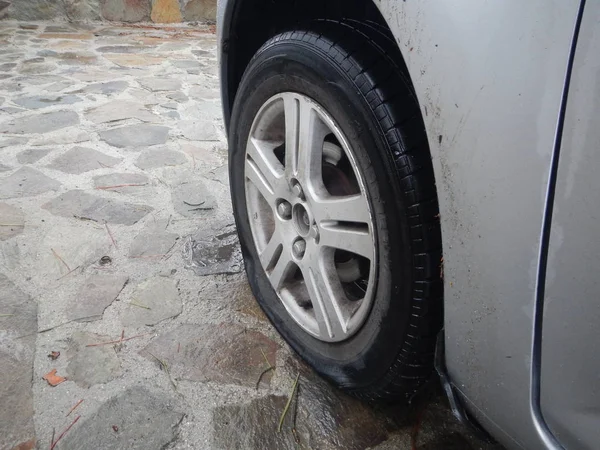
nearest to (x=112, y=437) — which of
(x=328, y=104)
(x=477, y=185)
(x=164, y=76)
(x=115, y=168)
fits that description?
(x=328, y=104)

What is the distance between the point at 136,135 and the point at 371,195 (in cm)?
275

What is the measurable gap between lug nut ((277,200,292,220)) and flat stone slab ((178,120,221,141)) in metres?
2.14

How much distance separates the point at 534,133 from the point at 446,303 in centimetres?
38

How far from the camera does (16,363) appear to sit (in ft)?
5.46

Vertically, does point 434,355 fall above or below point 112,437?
above

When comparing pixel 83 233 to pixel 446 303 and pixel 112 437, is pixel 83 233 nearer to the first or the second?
pixel 112 437

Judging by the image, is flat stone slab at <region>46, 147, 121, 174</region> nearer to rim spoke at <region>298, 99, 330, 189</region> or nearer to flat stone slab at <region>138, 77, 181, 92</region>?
flat stone slab at <region>138, 77, 181, 92</region>

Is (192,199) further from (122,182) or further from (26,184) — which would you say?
(26,184)

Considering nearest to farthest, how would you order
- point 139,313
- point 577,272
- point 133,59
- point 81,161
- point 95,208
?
point 577,272
point 139,313
point 95,208
point 81,161
point 133,59

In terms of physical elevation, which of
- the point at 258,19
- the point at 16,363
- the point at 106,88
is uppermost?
the point at 258,19

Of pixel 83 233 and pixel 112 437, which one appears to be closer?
pixel 112 437

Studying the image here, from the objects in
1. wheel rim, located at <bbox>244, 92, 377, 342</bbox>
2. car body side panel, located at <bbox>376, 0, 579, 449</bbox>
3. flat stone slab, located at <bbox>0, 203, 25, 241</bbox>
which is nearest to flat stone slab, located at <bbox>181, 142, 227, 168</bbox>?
flat stone slab, located at <bbox>0, 203, 25, 241</bbox>

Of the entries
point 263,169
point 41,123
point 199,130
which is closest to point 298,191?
point 263,169

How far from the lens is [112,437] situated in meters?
1.44
